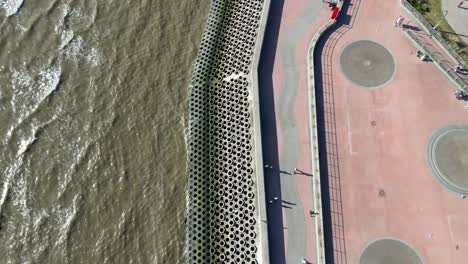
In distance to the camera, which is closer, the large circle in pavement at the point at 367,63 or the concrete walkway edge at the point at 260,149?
the concrete walkway edge at the point at 260,149

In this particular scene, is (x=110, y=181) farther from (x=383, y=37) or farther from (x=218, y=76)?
(x=383, y=37)

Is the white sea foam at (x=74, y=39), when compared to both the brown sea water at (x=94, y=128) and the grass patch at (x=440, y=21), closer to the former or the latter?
the brown sea water at (x=94, y=128)

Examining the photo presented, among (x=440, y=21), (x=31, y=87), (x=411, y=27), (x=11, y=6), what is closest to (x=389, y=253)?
(x=411, y=27)

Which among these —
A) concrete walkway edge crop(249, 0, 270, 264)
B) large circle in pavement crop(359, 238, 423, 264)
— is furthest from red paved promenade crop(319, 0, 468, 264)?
concrete walkway edge crop(249, 0, 270, 264)

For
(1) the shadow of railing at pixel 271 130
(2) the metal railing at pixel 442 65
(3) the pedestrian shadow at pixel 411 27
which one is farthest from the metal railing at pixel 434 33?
(1) the shadow of railing at pixel 271 130

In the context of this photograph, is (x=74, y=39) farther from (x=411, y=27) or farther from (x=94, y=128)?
(x=411, y=27)

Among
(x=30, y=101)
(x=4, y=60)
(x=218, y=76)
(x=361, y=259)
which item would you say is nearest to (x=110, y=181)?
(x=30, y=101)
